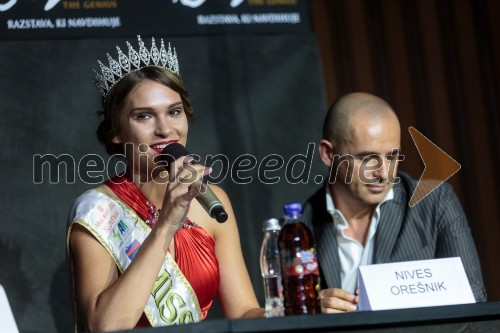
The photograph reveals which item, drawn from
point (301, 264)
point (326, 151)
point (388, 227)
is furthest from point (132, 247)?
point (326, 151)

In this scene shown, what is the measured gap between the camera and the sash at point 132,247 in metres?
2.19

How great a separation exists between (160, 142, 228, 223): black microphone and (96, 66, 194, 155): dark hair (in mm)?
311

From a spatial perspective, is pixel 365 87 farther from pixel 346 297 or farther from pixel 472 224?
pixel 346 297

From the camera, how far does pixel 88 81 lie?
3059 millimetres

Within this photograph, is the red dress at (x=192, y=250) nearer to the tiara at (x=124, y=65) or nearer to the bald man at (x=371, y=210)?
the tiara at (x=124, y=65)

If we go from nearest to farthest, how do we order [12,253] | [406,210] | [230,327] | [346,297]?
[230,327], [346,297], [406,210], [12,253]

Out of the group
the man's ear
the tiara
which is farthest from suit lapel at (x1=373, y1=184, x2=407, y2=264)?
the tiara

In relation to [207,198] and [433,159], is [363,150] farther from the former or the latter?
[207,198]

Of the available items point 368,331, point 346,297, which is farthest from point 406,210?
point 368,331

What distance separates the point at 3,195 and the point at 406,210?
1.31m

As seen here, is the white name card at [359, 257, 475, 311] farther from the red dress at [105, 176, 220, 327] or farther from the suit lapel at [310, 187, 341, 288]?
the suit lapel at [310, 187, 341, 288]

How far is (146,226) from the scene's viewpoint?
7.47 ft

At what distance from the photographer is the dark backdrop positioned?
2930 mm

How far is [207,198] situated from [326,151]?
49.8 inches
